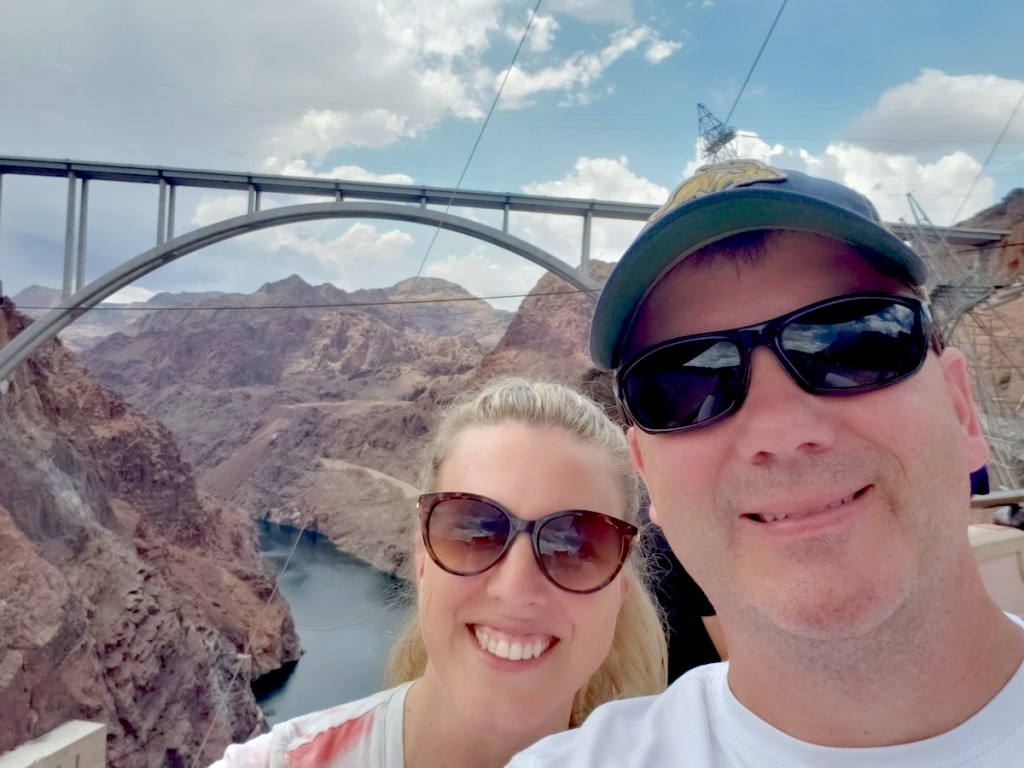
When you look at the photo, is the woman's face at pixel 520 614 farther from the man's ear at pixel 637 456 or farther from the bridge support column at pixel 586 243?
the bridge support column at pixel 586 243

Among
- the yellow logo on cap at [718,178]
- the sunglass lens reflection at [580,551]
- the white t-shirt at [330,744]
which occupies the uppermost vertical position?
the yellow logo on cap at [718,178]

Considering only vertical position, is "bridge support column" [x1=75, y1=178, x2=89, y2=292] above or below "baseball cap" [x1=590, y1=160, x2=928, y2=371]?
above

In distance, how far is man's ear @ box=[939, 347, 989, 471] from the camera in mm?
526

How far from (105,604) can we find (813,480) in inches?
329

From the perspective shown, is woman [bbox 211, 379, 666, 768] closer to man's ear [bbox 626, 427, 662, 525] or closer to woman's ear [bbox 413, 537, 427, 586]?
woman's ear [bbox 413, 537, 427, 586]

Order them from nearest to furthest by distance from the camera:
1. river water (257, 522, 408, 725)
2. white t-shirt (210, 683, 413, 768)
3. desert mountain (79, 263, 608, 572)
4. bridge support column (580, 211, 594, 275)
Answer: white t-shirt (210, 683, 413, 768) → bridge support column (580, 211, 594, 275) → river water (257, 522, 408, 725) → desert mountain (79, 263, 608, 572)

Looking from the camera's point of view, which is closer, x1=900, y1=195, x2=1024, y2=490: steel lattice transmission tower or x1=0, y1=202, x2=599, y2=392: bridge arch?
x1=900, y1=195, x2=1024, y2=490: steel lattice transmission tower

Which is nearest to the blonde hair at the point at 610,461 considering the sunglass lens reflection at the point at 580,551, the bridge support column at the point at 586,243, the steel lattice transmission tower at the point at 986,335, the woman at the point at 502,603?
the woman at the point at 502,603

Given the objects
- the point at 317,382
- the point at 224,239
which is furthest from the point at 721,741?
the point at 317,382

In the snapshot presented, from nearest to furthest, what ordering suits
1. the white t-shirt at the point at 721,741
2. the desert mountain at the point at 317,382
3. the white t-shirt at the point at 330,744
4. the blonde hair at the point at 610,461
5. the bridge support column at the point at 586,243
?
the white t-shirt at the point at 721,741, the white t-shirt at the point at 330,744, the blonde hair at the point at 610,461, the bridge support column at the point at 586,243, the desert mountain at the point at 317,382

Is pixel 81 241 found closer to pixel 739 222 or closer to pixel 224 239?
pixel 224 239

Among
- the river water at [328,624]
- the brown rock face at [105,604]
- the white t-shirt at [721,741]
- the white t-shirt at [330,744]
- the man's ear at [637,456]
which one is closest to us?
the white t-shirt at [721,741]

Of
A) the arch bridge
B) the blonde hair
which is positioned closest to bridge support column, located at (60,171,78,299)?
the arch bridge

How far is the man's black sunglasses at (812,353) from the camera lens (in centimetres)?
48
